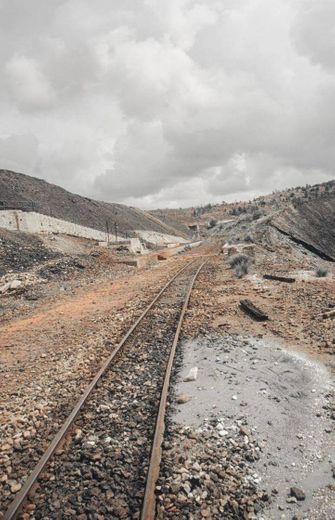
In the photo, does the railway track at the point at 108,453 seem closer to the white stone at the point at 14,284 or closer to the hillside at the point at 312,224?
the white stone at the point at 14,284

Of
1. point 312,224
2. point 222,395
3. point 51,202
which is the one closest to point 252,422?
point 222,395

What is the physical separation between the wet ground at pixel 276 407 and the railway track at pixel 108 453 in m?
0.59

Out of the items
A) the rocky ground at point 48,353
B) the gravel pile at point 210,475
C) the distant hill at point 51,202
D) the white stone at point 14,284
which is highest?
the distant hill at point 51,202

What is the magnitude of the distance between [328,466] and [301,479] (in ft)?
1.42

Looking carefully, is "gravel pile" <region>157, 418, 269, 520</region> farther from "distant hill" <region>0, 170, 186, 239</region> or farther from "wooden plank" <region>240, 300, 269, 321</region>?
"distant hill" <region>0, 170, 186, 239</region>

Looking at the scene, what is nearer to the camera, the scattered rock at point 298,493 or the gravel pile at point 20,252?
the scattered rock at point 298,493

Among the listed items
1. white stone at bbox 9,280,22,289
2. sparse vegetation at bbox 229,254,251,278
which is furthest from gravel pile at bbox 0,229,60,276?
sparse vegetation at bbox 229,254,251,278

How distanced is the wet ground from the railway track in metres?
0.59

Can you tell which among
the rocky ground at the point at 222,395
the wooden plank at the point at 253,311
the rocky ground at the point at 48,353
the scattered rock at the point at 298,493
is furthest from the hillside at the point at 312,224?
the scattered rock at the point at 298,493

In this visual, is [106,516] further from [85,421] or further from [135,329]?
[135,329]

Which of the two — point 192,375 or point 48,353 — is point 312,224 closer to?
point 48,353

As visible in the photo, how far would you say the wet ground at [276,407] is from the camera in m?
4.14

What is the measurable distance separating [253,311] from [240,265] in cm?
757

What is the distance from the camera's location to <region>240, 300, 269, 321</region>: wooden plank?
992 cm
